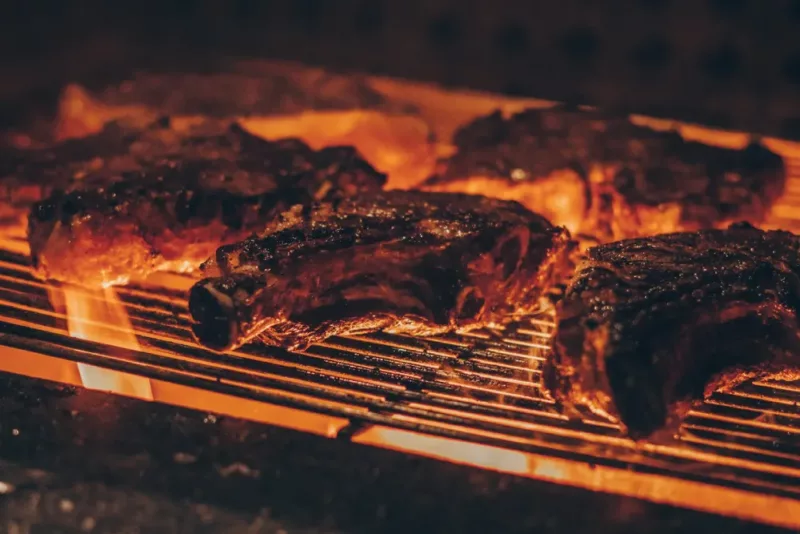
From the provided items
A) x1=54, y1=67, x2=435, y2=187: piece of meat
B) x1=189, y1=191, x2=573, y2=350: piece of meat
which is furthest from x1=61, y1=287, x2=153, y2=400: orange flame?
x1=54, y1=67, x2=435, y2=187: piece of meat

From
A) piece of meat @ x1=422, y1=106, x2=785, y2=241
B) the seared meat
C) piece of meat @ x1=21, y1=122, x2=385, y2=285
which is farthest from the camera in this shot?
the seared meat

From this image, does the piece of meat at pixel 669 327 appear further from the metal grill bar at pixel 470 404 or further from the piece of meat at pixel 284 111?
the piece of meat at pixel 284 111

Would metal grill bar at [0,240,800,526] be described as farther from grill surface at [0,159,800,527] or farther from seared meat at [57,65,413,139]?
seared meat at [57,65,413,139]

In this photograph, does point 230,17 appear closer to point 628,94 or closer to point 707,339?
point 628,94

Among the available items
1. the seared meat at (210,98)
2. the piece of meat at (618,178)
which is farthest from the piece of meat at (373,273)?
the seared meat at (210,98)

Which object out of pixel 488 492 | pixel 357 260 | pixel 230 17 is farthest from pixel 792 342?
pixel 230 17

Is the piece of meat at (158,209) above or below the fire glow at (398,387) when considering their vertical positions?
above
